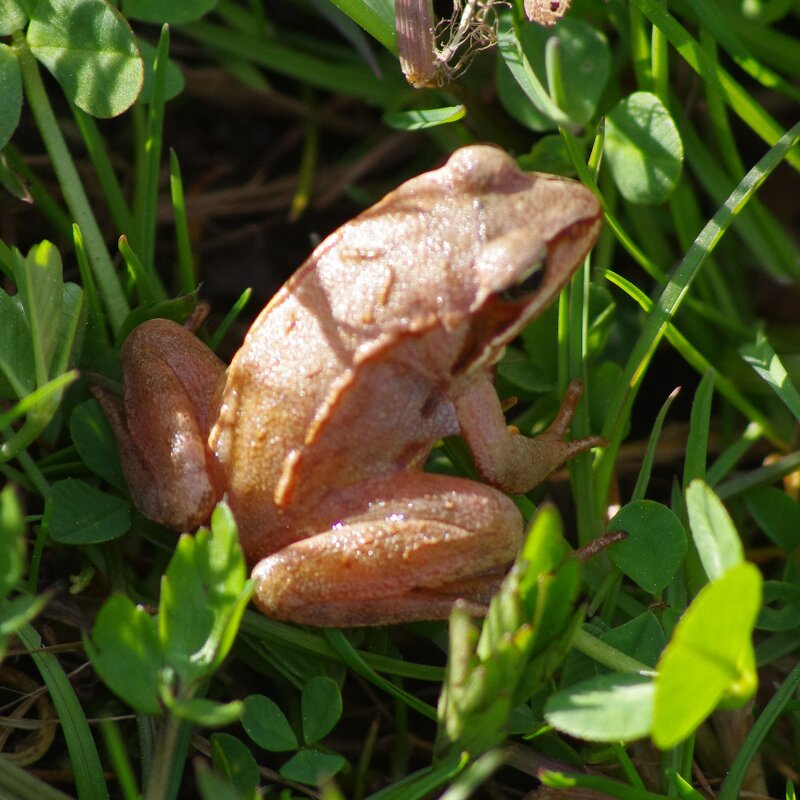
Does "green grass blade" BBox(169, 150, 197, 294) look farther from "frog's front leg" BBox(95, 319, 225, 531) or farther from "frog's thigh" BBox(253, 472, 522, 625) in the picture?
"frog's thigh" BBox(253, 472, 522, 625)

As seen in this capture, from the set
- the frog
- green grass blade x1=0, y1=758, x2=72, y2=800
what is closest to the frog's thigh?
the frog

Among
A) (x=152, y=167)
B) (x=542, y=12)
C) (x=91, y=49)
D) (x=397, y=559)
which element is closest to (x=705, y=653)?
(x=397, y=559)

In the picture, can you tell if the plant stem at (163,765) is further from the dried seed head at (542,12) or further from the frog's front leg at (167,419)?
the dried seed head at (542,12)

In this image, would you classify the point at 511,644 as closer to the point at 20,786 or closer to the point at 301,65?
the point at 20,786

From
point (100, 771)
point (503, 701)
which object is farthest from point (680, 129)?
point (100, 771)

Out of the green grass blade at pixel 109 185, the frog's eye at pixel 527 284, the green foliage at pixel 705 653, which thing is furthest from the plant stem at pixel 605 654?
the green grass blade at pixel 109 185

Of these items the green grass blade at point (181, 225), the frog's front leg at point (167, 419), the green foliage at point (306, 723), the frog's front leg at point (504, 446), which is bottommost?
the green foliage at point (306, 723)
